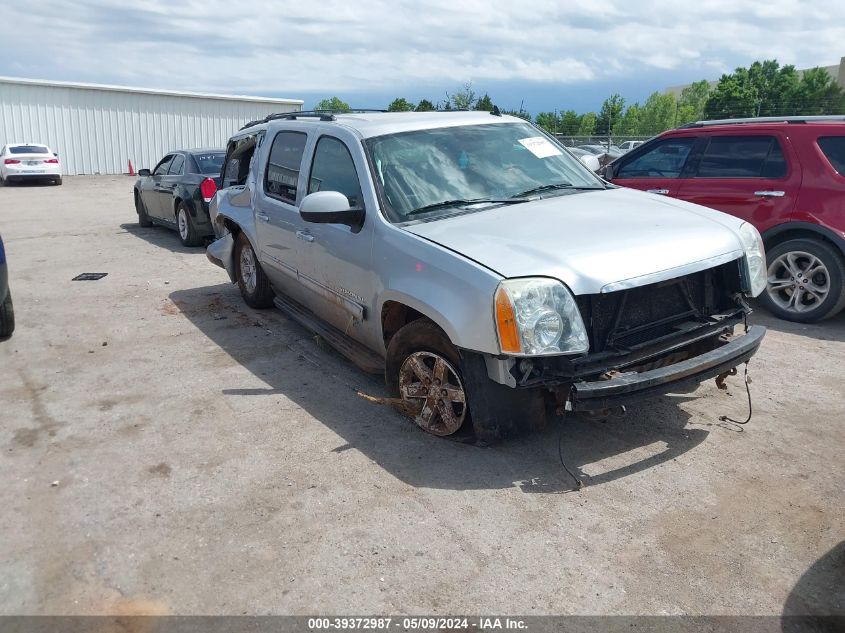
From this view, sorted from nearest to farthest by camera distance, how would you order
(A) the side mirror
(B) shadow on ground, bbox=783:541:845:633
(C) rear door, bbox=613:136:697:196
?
(B) shadow on ground, bbox=783:541:845:633 → (A) the side mirror → (C) rear door, bbox=613:136:697:196

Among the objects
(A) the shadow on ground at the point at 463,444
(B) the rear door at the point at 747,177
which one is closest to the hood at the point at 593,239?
(A) the shadow on ground at the point at 463,444

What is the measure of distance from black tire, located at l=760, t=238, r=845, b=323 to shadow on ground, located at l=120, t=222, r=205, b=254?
805 centimetres

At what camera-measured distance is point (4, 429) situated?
4660mm

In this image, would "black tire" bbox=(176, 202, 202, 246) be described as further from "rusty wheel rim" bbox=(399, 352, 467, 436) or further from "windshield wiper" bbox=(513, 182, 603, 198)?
"rusty wheel rim" bbox=(399, 352, 467, 436)

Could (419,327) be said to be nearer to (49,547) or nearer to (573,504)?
(573,504)

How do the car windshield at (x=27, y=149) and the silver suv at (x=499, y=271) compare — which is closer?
the silver suv at (x=499, y=271)

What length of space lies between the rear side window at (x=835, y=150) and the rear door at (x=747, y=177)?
27cm

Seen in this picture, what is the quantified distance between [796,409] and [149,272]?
25.7 ft

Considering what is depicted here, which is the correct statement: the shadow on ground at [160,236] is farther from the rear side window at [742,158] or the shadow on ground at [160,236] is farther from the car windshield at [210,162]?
the rear side window at [742,158]

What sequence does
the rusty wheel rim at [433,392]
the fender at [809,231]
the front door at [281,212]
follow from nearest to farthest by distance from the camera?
1. the rusty wheel rim at [433,392]
2. the front door at [281,212]
3. the fender at [809,231]

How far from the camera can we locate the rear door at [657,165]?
7.73m

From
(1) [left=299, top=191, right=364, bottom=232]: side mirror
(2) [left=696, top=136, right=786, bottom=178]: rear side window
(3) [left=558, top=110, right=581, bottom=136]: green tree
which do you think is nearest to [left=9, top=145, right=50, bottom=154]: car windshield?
(2) [left=696, top=136, right=786, bottom=178]: rear side window

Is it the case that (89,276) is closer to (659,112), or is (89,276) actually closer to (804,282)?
(804,282)

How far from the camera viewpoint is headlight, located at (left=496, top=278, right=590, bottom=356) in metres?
3.60
